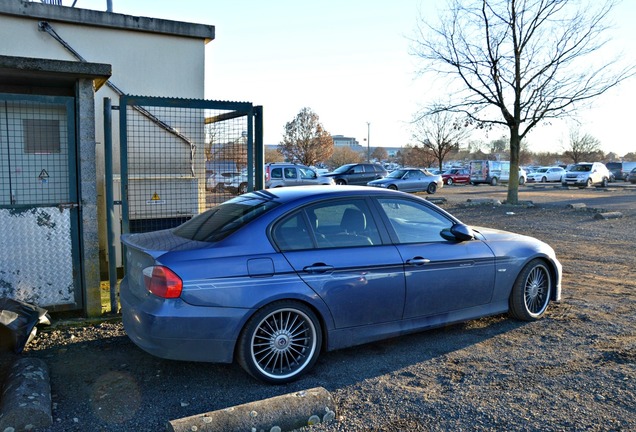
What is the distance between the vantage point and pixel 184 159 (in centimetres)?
796

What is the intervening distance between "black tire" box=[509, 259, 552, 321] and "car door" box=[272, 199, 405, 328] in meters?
1.54

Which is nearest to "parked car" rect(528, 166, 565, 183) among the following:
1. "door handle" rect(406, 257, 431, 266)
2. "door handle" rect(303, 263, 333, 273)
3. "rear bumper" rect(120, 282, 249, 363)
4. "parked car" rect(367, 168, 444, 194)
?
"parked car" rect(367, 168, 444, 194)

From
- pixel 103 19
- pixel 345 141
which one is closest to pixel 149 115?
pixel 103 19

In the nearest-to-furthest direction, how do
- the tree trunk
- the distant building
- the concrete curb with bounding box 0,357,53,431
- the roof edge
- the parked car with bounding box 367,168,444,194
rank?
the concrete curb with bounding box 0,357,53,431 < the roof edge < the tree trunk < the parked car with bounding box 367,168,444,194 < the distant building

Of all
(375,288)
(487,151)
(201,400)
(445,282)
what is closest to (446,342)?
(445,282)

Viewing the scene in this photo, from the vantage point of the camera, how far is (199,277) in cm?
381

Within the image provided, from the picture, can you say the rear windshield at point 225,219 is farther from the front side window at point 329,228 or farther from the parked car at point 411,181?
the parked car at point 411,181

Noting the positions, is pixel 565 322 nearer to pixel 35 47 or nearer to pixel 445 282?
pixel 445 282

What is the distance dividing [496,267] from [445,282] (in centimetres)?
69

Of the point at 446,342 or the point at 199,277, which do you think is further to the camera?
the point at 446,342

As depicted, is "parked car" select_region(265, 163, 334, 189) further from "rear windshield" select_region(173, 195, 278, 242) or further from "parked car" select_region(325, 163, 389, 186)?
"rear windshield" select_region(173, 195, 278, 242)

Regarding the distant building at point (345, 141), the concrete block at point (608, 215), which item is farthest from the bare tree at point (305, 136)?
the distant building at point (345, 141)

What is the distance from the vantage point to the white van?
128 ft

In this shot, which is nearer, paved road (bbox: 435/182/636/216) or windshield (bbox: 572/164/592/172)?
paved road (bbox: 435/182/636/216)
